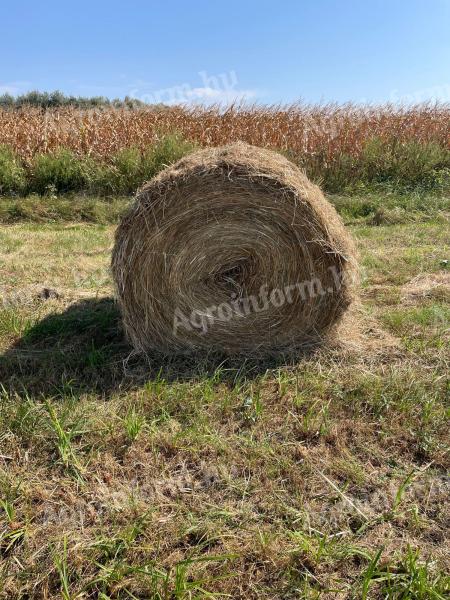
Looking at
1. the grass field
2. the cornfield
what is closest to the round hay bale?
the grass field

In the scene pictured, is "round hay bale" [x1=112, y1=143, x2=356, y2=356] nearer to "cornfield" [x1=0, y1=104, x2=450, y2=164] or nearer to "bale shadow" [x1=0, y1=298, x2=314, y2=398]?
"bale shadow" [x1=0, y1=298, x2=314, y2=398]

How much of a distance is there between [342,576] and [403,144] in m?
10.6

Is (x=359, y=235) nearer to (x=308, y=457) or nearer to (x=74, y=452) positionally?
(x=308, y=457)

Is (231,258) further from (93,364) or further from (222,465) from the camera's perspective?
(222,465)

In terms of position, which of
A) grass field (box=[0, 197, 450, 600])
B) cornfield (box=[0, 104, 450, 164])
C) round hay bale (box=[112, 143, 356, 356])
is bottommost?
grass field (box=[0, 197, 450, 600])

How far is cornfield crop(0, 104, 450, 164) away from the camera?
1070cm

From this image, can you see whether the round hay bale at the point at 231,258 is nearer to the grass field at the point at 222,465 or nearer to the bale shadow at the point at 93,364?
the bale shadow at the point at 93,364

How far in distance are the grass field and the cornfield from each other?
23.1 ft

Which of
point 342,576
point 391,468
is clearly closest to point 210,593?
point 342,576

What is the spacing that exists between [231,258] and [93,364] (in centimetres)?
124

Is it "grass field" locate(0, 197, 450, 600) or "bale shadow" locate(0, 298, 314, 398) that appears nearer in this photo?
"grass field" locate(0, 197, 450, 600)

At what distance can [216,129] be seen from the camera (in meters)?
11.5

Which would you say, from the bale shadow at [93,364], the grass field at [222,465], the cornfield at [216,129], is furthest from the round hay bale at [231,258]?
the cornfield at [216,129]

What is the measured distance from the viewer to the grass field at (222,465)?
2104 mm
